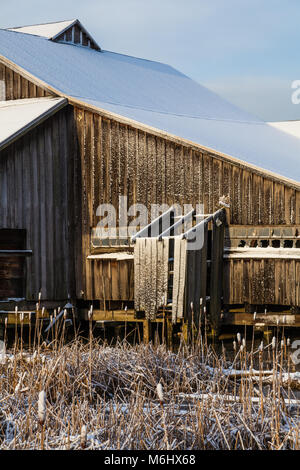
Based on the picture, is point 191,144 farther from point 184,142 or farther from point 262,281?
point 262,281

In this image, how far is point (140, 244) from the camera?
12.4 metres

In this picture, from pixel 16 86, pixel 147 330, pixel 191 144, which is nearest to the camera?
pixel 147 330

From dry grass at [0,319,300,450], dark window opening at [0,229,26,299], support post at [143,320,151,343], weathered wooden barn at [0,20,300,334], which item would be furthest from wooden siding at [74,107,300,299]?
dry grass at [0,319,300,450]

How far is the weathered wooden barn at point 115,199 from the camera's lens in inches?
529

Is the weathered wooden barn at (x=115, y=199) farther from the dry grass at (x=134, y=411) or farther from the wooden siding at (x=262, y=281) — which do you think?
the dry grass at (x=134, y=411)

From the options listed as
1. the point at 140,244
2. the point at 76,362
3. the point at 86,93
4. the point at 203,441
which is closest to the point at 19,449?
the point at 203,441

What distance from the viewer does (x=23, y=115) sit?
1461 cm

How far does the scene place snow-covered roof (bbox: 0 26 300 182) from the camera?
601 inches

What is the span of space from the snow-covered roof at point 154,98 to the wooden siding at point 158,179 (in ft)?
1.27

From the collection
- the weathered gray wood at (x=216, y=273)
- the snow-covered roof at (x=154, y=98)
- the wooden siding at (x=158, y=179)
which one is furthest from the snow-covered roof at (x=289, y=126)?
the weathered gray wood at (x=216, y=273)

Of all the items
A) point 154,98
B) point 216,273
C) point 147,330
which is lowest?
point 147,330

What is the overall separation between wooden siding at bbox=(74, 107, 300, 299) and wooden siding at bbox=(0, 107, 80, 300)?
1.09ft

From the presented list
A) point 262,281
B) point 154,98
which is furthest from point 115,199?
point 154,98

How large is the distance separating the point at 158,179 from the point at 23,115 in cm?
327
